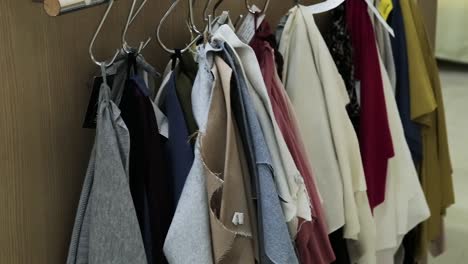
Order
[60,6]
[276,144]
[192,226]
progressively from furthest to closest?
1. [276,144]
2. [192,226]
3. [60,6]

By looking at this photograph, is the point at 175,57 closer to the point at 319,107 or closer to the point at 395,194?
the point at 319,107

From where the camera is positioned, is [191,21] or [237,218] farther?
[191,21]

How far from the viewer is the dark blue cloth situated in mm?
906

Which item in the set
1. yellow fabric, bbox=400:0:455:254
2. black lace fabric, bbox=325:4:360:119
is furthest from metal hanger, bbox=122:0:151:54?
yellow fabric, bbox=400:0:455:254

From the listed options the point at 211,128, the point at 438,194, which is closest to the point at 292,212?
the point at 211,128

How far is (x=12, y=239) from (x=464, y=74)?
A: 193 cm

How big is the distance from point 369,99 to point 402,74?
208 millimetres

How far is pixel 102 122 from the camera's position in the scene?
0.83 metres

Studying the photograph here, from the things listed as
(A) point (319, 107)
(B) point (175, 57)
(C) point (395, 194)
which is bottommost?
(C) point (395, 194)

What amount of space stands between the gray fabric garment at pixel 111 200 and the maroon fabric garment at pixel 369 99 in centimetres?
61

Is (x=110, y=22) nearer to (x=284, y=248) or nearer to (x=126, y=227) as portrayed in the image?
(x=126, y=227)

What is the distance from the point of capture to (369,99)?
1.28 m

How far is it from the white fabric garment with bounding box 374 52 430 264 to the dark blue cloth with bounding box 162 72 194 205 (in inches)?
23.0

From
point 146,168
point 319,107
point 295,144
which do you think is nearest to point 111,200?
point 146,168
